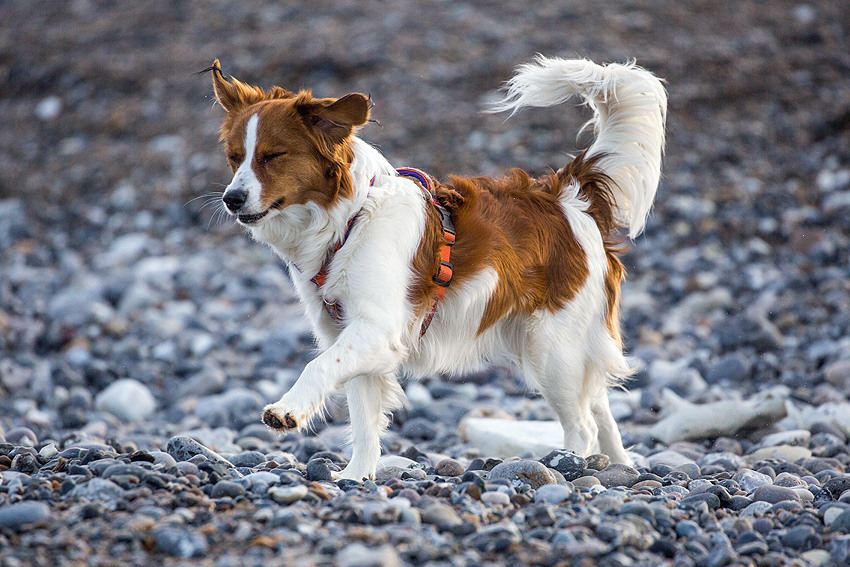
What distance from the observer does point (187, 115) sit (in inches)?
539

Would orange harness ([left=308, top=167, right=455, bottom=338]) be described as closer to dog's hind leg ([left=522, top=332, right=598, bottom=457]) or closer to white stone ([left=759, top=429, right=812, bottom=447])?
dog's hind leg ([left=522, top=332, right=598, bottom=457])

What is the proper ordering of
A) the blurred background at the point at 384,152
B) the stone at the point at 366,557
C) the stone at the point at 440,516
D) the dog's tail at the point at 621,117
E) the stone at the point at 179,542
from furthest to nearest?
the blurred background at the point at 384,152, the dog's tail at the point at 621,117, the stone at the point at 440,516, the stone at the point at 179,542, the stone at the point at 366,557

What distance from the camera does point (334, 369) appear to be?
371 centimetres

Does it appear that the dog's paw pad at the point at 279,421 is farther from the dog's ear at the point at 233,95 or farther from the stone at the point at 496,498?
the dog's ear at the point at 233,95

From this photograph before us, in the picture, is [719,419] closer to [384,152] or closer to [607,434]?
[607,434]

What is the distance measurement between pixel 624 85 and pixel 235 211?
2432mm

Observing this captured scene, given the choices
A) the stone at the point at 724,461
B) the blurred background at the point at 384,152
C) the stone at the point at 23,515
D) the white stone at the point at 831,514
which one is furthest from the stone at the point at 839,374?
the stone at the point at 23,515

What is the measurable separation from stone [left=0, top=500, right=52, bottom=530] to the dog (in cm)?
92

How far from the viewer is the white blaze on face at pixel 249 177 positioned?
3.79 metres

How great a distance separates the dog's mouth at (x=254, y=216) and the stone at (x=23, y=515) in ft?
4.95

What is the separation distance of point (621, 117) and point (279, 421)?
2784mm

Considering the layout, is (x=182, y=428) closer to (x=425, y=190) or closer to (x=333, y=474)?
(x=333, y=474)

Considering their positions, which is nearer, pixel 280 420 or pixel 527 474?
pixel 280 420

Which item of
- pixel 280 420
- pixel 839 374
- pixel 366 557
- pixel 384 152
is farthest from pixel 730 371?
pixel 384 152
